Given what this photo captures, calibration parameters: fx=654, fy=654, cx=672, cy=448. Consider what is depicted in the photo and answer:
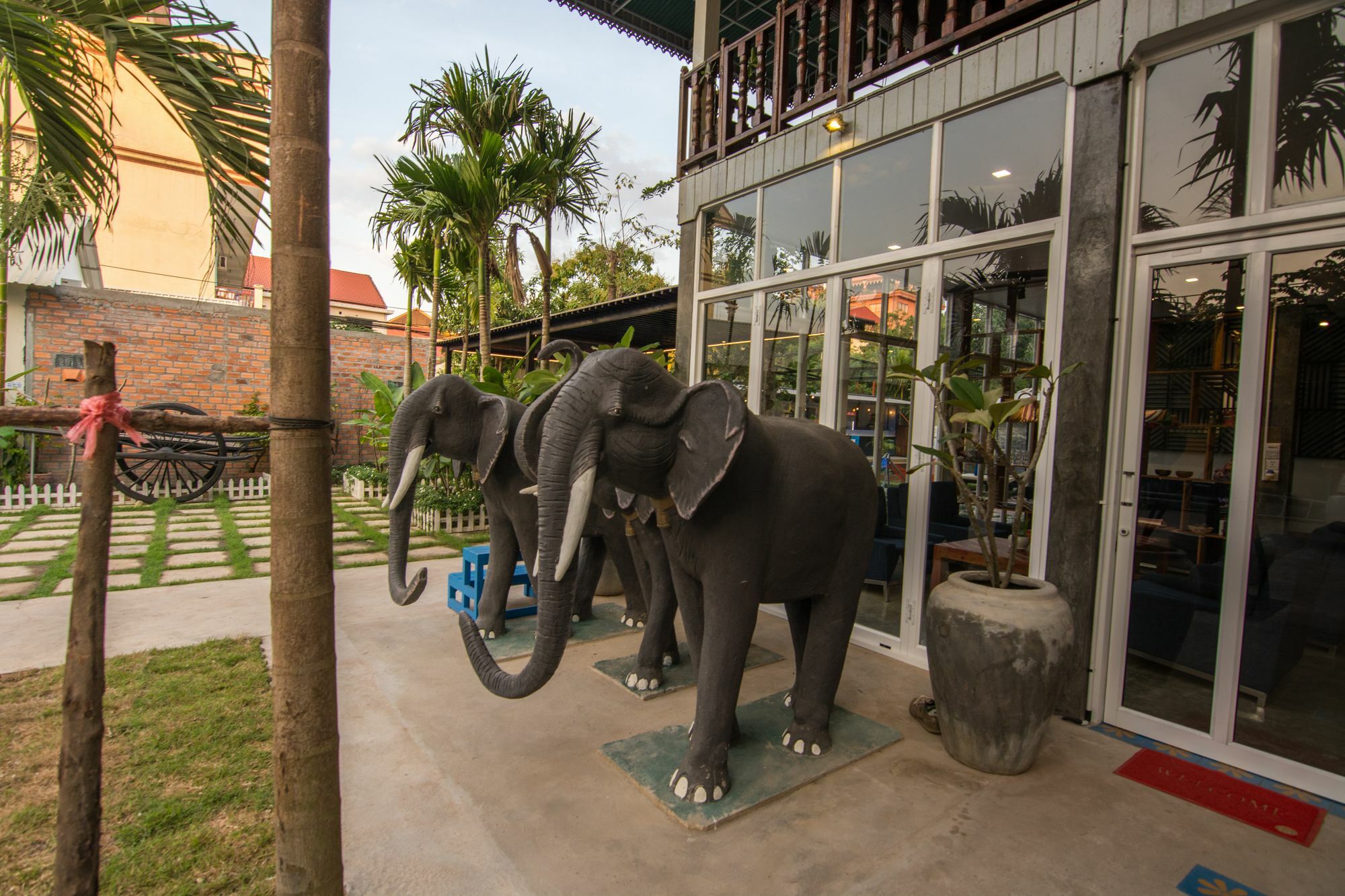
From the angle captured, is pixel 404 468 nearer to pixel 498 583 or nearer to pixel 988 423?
pixel 498 583

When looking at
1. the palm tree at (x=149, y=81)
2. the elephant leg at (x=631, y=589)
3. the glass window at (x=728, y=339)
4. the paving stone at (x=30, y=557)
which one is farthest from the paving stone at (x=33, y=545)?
the glass window at (x=728, y=339)

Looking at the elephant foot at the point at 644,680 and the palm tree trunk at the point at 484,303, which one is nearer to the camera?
the elephant foot at the point at 644,680

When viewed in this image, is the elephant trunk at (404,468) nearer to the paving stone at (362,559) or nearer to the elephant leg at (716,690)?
the elephant leg at (716,690)

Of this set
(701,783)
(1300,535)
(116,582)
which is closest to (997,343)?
(1300,535)

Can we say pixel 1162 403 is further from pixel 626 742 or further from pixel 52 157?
pixel 52 157

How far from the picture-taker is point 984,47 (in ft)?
12.2

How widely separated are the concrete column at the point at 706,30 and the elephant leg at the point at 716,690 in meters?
5.25

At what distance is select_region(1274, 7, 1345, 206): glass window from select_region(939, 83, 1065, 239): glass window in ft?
2.78

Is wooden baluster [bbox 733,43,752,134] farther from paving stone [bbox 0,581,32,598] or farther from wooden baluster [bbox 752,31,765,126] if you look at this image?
paving stone [bbox 0,581,32,598]

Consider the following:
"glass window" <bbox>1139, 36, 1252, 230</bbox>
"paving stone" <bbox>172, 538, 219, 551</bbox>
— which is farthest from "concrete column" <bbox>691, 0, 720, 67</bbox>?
"paving stone" <bbox>172, 538, 219, 551</bbox>

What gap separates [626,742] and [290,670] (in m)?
1.71

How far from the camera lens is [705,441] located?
2.28m

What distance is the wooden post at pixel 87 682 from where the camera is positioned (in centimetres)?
155

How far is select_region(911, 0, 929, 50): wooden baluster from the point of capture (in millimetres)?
4004
